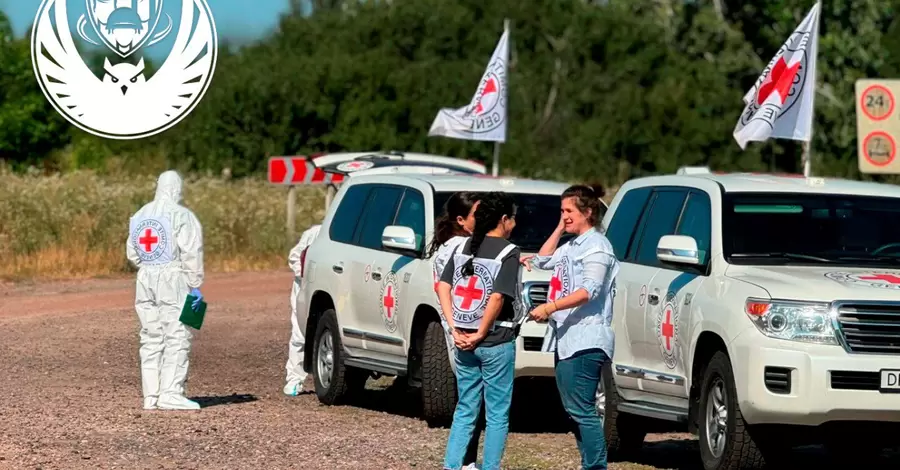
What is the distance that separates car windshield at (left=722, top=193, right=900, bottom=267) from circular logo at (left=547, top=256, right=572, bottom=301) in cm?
168

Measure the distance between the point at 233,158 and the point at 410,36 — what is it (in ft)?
39.6

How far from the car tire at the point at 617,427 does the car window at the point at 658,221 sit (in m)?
0.77

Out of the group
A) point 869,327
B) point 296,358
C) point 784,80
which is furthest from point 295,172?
point 869,327

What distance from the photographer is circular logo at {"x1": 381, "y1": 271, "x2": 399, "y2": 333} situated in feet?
47.7

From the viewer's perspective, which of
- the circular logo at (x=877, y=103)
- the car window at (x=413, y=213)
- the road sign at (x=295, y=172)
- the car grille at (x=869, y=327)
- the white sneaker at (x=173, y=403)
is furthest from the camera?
the road sign at (x=295, y=172)

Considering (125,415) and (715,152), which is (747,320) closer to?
(125,415)

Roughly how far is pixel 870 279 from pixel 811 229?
1065 millimetres

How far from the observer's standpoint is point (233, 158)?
61.1m

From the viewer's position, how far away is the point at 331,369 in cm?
1570

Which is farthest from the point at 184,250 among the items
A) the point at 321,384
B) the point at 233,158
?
the point at 233,158

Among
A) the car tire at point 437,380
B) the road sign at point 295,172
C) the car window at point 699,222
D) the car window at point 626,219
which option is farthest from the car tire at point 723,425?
the road sign at point 295,172

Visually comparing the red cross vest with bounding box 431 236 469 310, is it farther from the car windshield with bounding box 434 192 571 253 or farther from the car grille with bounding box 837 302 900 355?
the car windshield with bounding box 434 192 571 253

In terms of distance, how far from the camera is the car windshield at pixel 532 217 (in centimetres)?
1454

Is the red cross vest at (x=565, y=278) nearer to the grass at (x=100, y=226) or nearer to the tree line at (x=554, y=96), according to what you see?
the grass at (x=100, y=226)
